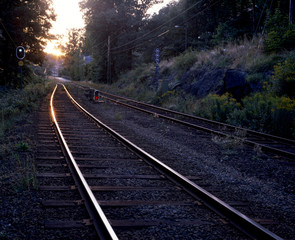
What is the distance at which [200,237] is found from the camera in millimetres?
3123

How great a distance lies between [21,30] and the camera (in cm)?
2197

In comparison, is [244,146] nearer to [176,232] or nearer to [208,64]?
[176,232]

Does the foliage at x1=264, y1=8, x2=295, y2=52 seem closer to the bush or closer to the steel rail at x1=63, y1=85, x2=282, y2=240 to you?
the bush

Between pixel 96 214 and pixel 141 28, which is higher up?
pixel 141 28

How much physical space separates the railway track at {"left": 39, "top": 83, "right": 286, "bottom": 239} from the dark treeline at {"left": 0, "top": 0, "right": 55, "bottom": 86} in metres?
18.7

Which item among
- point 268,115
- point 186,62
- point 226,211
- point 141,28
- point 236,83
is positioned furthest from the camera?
point 141,28

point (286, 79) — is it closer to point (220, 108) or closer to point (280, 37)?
point (220, 108)

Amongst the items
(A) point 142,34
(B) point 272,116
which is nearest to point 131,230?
(B) point 272,116

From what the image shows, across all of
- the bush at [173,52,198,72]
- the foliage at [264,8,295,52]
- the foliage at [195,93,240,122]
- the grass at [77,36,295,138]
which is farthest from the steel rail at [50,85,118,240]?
the bush at [173,52,198,72]

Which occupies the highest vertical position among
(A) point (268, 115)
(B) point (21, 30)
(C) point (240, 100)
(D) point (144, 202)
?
(B) point (21, 30)

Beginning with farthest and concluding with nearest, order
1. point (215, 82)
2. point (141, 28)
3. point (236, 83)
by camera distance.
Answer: point (141, 28), point (215, 82), point (236, 83)

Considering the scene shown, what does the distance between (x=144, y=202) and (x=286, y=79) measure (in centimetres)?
929

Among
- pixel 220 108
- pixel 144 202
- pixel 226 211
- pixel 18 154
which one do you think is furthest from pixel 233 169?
pixel 220 108

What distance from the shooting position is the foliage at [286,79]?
35.4 ft
